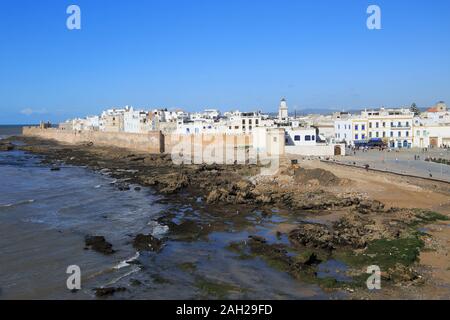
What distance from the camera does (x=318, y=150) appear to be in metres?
51.1

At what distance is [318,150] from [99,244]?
1404 inches

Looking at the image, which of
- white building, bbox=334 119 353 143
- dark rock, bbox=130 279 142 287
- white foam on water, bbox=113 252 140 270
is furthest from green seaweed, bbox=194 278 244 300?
white building, bbox=334 119 353 143

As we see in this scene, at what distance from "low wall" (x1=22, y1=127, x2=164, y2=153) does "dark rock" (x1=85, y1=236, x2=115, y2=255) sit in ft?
153

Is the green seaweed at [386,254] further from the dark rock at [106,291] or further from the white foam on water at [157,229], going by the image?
the white foam on water at [157,229]

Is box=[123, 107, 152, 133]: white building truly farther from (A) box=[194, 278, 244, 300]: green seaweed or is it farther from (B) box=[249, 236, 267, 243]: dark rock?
(A) box=[194, 278, 244, 300]: green seaweed

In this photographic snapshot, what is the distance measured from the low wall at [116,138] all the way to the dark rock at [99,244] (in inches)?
1833

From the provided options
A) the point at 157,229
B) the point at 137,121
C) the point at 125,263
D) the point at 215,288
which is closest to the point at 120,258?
the point at 125,263

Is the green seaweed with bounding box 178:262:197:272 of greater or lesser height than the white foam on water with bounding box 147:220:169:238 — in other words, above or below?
below

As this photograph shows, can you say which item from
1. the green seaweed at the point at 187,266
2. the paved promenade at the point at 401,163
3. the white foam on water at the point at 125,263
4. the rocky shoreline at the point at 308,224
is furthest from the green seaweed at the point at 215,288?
the paved promenade at the point at 401,163

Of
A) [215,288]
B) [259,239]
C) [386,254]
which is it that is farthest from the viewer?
[259,239]

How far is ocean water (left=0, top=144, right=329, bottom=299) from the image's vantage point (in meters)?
14.2

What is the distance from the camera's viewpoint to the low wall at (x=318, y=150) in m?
50.5

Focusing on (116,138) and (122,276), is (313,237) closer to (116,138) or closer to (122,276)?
(122,276)

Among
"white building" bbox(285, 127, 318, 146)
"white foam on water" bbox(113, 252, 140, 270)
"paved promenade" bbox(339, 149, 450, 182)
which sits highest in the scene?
"white building" bbox(285, 127, 318, 146)
